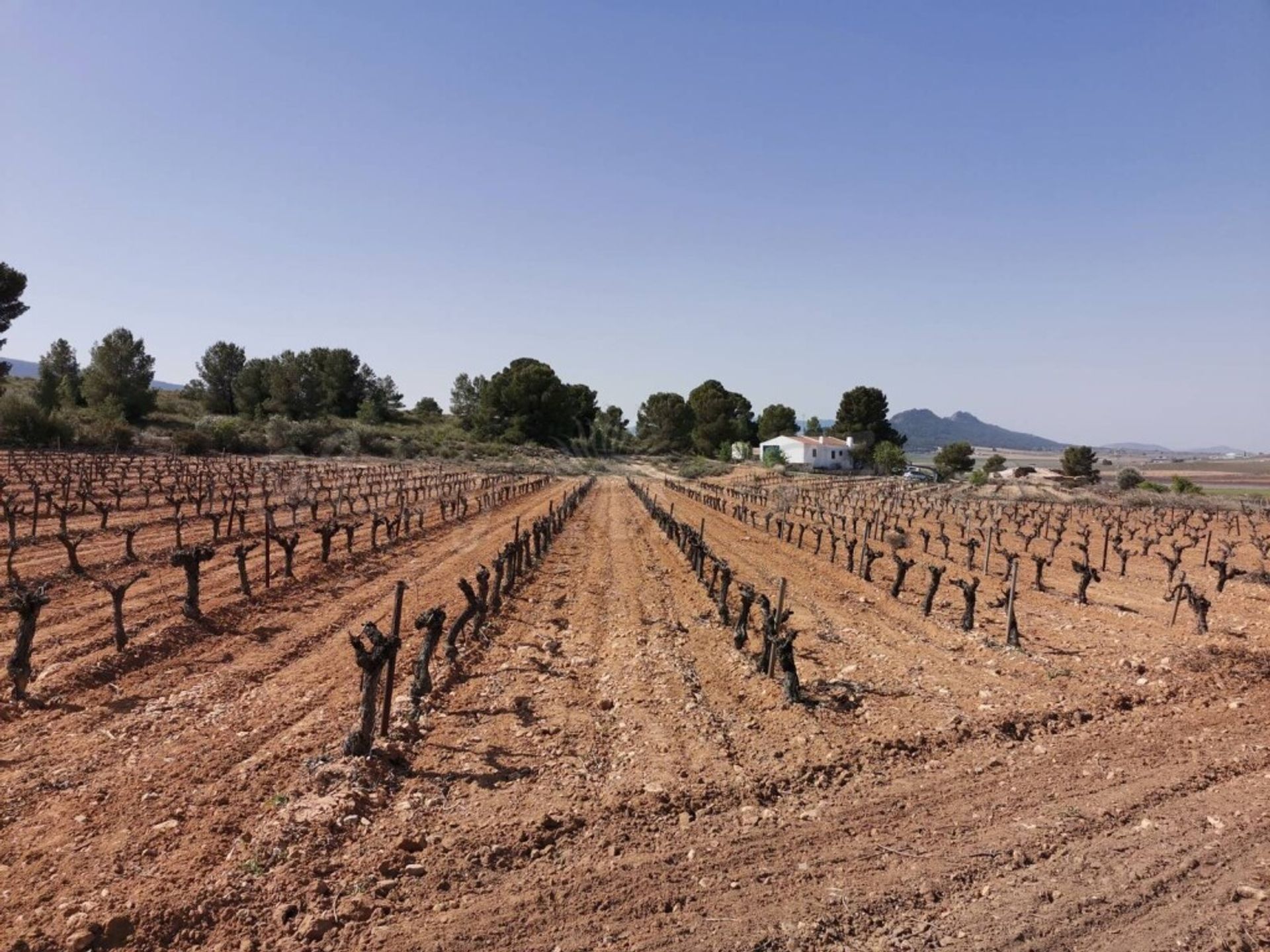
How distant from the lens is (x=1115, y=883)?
18.3 feet

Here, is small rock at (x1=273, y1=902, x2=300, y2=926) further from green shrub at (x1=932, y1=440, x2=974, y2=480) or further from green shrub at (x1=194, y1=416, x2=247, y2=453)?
green shrub at (x1=932, y1=440, x2=974, y2=480)

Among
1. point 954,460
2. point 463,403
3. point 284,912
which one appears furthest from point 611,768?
point 463,403

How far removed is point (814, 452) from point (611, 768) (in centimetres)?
8214

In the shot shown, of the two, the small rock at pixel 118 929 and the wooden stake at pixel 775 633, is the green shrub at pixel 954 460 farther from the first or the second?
the small rock at pixel 118 929

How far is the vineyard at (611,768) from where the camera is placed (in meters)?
5.18

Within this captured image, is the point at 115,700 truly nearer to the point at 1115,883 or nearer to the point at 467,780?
the point at 467,780

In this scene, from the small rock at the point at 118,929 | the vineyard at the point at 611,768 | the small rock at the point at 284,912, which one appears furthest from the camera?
the vineyard at the point at 611,768

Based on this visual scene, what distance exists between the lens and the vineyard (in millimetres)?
5180

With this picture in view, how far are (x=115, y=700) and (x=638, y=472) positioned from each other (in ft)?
226

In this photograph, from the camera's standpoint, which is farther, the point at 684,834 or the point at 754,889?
the point at 684,834

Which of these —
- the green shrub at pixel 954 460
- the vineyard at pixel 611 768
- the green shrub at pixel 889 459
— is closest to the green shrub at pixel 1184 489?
the green shrub at pixel 954 460

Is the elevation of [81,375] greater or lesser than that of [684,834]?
greater

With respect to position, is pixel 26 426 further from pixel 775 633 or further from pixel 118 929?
pixel 775 633

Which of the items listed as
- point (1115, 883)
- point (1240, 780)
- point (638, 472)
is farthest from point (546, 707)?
point (638, 472)
